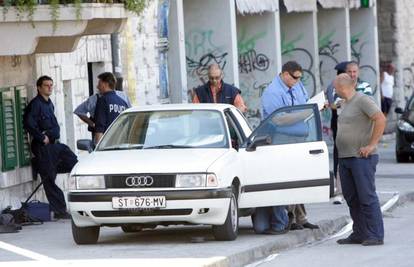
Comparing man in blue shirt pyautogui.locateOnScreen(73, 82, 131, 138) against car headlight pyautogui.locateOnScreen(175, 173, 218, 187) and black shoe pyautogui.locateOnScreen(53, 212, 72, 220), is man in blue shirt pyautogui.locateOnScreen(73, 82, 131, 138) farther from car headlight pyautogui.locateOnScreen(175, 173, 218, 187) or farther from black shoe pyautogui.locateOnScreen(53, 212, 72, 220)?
car headlight pyautogui.locateOnScreen(175, 173, 218, 187)

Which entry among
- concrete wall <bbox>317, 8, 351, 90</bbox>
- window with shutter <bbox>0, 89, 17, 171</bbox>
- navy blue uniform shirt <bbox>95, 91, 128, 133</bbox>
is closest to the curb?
navy blue uniform shirt <bbox>95, 91, 128, 133</bbox>

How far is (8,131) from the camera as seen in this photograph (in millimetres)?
18969

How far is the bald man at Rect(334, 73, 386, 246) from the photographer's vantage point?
1509 centimetres

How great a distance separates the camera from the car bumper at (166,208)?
14508mm

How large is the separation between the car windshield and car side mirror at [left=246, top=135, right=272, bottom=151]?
0.25 m

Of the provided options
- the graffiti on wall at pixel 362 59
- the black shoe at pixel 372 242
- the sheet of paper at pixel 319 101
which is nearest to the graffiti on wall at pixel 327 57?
the graffiti on wall at pixel 362 59

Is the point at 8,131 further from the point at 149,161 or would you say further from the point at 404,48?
the point at 404,48

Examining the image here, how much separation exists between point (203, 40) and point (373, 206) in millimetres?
13230

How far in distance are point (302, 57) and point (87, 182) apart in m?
20.0

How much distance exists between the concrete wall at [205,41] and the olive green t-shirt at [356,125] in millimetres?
12899

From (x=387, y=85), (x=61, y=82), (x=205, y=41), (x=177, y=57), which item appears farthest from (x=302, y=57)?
(x=61, y=82)

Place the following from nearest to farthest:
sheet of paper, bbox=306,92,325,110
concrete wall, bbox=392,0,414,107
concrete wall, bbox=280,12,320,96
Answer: sheet of paper, bbox=306,92,325,110 < concrete wall, bbox=280,12,320,96 < concrete wall, bbox=392,0,414,107

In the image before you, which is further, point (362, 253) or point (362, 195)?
point (362, 195)

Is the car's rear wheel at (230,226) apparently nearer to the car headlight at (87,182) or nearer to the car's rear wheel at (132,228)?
the car's rear wheel at (132,228)
